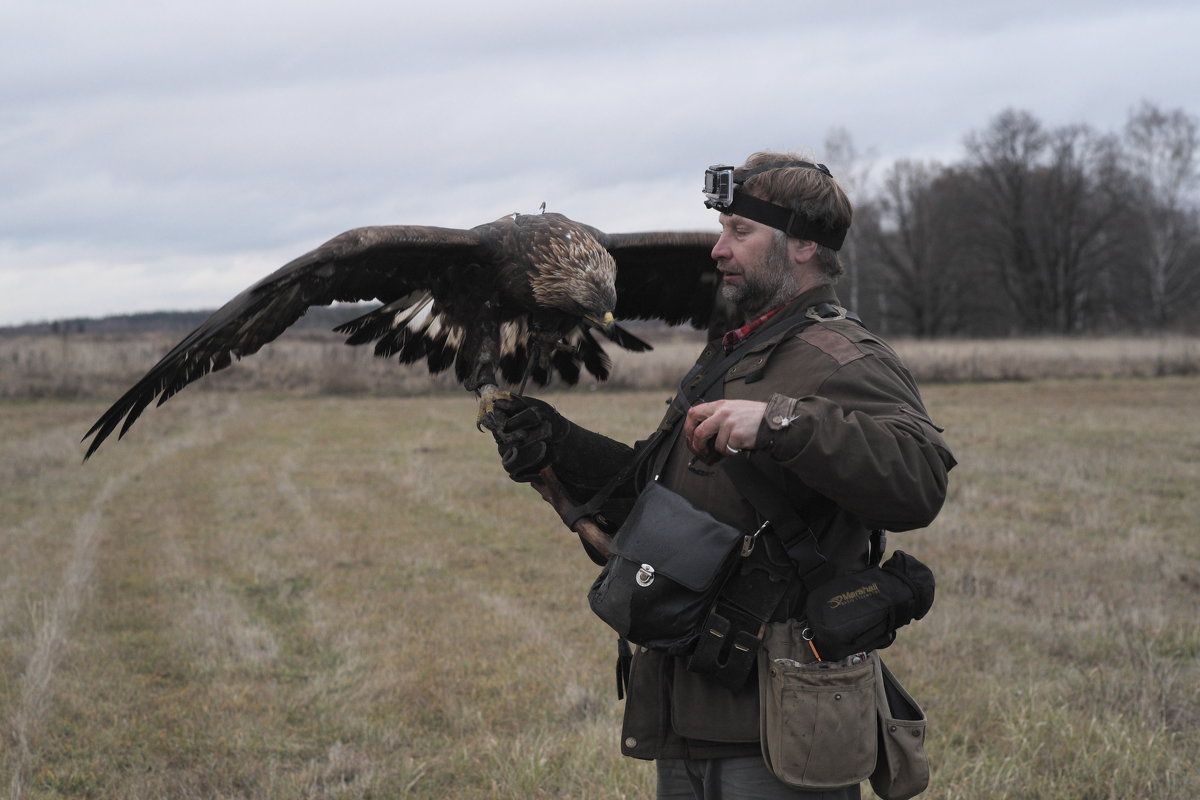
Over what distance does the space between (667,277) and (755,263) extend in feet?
8.31

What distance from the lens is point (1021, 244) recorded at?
44.0 m

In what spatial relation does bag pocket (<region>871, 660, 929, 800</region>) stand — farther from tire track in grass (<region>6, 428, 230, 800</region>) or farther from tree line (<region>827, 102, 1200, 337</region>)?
tree line (<region>827, 102, 1200, 337</region>)

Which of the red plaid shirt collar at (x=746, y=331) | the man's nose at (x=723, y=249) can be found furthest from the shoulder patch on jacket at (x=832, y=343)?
the man's nose at (x=723, y=249)

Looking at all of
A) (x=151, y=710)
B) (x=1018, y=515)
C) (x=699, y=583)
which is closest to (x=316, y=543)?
(x=151, y=710)

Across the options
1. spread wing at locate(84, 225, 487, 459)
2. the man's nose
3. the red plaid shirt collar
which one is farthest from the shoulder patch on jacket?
spread wing at locate(84, 225, 487, 459)

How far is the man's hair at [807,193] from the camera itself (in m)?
2.25

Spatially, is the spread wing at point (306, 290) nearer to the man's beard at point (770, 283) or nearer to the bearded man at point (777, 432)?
the bearded man at point (777, 432)

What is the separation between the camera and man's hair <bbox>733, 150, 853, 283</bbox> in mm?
2254

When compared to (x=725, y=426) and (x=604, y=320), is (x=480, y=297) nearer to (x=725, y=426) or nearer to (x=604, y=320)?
(x=604, y=320)

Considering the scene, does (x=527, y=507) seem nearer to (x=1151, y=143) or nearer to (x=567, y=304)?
(x=567, y=304)

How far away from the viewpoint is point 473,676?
5223 mm

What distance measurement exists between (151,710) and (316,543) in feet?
11.6

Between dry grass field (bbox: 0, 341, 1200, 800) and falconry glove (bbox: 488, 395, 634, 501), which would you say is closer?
Answer: falconry glove (bbox: 488, 395, 634, 501)

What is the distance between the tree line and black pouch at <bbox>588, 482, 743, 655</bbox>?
39822 millimetres
